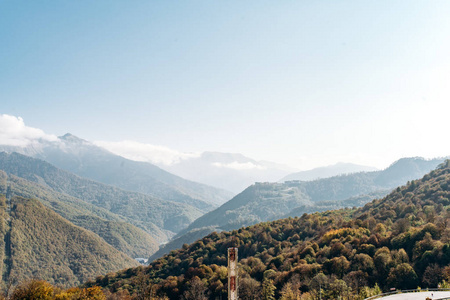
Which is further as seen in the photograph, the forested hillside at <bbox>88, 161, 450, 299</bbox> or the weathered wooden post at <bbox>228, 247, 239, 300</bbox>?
the forested hillside at <bbox>88, 161, 450, 299</bbox>

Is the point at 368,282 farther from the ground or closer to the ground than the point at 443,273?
closer to the ground

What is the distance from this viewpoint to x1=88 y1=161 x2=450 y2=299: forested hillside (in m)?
48.2

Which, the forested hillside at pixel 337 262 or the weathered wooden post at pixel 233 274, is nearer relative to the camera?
the weathered wooden post at pixel 233 274

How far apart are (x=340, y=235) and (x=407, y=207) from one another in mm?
28275

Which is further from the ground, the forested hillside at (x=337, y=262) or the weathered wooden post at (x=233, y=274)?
the weathered wooden post at (x=233, y=274)

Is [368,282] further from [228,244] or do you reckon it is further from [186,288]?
[228,244]

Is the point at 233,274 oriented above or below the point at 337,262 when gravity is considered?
above

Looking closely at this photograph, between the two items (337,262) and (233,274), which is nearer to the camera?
(233,274)

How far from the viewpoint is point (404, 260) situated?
52.3 metres

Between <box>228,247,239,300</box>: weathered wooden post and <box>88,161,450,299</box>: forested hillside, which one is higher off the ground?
<box>228,247,239,300</box>: weathered wooden post

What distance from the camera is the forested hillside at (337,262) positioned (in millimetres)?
48156

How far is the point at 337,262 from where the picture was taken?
57156mm

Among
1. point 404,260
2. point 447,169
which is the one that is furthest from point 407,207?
point 447,169

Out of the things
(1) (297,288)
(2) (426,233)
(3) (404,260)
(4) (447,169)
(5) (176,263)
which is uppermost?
(4) (447,169)
